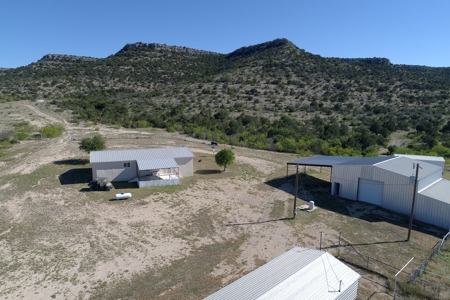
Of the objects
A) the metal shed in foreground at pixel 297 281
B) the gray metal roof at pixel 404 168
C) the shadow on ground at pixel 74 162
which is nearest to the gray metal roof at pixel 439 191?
the gray metal roof at pixel 404 168

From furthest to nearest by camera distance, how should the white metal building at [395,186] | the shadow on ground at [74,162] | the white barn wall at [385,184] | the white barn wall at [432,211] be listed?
the shadow on ground at [74,162]
the white barn wall at [385,184]
the white metal building at [395,186]
the white barn wall at [432,211]

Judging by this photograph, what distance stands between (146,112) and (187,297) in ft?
172

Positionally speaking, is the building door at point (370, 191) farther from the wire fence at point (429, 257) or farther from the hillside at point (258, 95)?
the hillside at point (258, 95)

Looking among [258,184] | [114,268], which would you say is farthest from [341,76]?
[114,268]

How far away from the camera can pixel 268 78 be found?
77.8 metres

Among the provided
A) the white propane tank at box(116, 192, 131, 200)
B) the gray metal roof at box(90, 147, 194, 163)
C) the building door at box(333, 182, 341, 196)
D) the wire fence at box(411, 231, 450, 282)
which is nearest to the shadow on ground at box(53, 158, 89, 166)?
the gray metal roof at box(90, 147, 194, 163)

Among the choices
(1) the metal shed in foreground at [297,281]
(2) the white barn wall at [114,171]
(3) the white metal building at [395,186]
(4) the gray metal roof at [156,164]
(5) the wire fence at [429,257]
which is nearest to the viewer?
(1) the metal shed in foreground at [297,281]

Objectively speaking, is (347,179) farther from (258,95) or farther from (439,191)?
(258,95)

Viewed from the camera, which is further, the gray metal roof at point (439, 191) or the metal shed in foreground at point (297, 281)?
the gray metal roof at point (439, 191)

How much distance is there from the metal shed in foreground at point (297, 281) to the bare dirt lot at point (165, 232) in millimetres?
1994

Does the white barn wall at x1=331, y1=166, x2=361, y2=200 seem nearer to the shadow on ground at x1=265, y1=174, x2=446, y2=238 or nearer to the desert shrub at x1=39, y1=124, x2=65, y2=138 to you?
the shadow on ground at x1=265, y1=174, x2=446, y2=238

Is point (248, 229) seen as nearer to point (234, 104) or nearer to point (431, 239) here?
point (431, 239)

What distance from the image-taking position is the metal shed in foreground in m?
9.62

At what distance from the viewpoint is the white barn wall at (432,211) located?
18.9 metres
